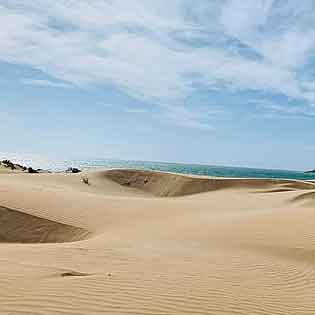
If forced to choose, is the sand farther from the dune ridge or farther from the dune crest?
the dune crest

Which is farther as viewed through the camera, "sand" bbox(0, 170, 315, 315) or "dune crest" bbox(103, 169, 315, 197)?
"dune crest" bbox(103, 169, 315, 197)

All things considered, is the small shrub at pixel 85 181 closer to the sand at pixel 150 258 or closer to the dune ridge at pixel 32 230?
the sand at pixel 150 258

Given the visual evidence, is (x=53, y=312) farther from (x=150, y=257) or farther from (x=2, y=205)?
(x=2, y=205)

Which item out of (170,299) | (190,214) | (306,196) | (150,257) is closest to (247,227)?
(190,214)

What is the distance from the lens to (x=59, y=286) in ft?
13.4

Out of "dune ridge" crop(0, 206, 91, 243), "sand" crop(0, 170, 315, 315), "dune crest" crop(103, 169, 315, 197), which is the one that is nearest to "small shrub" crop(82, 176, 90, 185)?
"dune crest" crop(103, 169, 315, 197)

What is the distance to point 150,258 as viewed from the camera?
6.10 metres

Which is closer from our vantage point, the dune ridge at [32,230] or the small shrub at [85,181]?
the dune ridge at [32,230]

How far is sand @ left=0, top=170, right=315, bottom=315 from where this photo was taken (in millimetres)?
3967

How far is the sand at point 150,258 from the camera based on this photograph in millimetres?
3967

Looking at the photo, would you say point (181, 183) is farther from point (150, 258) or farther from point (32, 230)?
point (150, 258)

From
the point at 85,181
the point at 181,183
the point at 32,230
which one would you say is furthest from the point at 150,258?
the point at 181,183

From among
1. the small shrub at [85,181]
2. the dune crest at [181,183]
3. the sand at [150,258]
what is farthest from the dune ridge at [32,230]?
the dune crest at [181,183]

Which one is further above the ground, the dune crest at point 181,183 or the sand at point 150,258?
the dune crest at point 181,183
